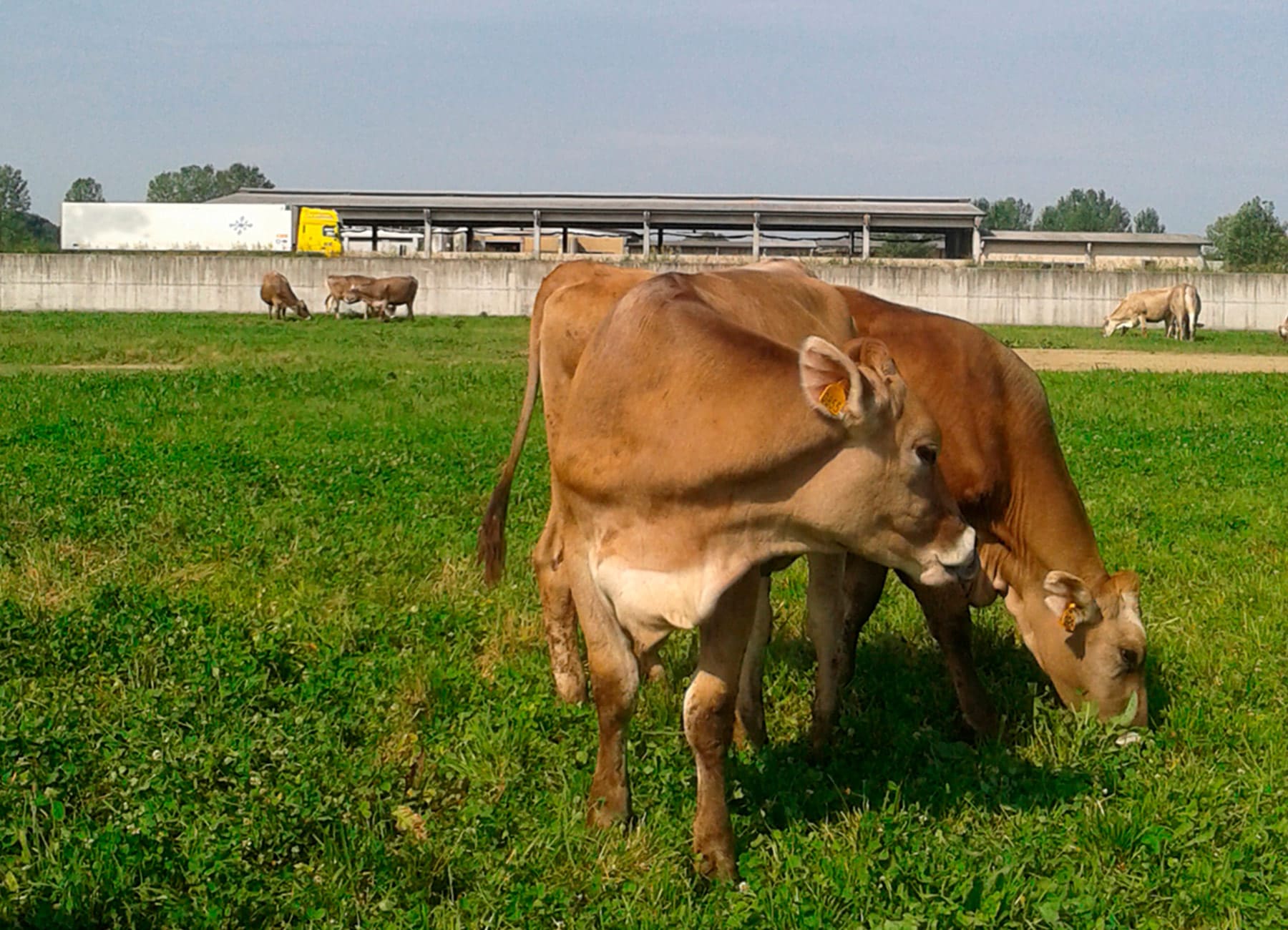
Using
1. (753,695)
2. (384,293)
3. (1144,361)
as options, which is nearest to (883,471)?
(753,695)

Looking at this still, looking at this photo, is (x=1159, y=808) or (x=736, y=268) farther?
(x=736, y=268)

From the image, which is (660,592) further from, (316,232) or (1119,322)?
(316,232)

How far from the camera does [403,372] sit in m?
19.8

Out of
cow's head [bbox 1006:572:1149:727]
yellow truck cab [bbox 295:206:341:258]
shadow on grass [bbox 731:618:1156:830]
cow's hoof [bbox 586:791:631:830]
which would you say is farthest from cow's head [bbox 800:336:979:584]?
yellow truck cab [bbox 295:206:341:258]

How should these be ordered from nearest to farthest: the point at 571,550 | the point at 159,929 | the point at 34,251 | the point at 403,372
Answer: the point at 159,929
the point at 571,550
the point at 403,372
the point at 34,251

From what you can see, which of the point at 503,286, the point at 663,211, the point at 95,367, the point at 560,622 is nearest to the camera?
the point at 560,622

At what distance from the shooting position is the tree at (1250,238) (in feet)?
204

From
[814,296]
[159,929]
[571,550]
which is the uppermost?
[814,296]

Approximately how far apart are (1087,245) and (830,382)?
65.2 m

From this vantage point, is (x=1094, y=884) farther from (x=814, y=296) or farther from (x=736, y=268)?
(x=736, y=268)

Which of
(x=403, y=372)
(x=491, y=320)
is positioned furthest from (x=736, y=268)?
(x=491, y=320)

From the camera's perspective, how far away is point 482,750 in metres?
5.36

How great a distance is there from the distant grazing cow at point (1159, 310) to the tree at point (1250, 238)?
12.6 meters

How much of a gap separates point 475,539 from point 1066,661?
3.85 metres
